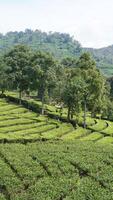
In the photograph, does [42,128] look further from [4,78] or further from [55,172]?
[4,78]

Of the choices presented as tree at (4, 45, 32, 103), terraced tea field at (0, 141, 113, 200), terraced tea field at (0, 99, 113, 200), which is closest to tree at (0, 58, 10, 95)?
tree at (4, 45, 32, 103)

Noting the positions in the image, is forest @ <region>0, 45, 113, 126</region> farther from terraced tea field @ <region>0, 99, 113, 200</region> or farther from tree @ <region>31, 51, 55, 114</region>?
terraced tea field @ <region>0, 99, 113, 200</region>

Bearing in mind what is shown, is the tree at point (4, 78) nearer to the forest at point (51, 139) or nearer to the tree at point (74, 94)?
the forest at point (51, 139)

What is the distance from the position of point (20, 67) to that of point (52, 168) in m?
83.9

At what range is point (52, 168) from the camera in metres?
59.0

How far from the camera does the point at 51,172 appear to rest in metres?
57.7

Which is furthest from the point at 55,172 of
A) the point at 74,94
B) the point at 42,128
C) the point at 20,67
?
the point at 20,67

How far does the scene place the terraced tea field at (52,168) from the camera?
50.4 m

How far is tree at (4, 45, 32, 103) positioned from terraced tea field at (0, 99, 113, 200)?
42.8 metres

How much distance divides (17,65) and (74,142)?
6489cm

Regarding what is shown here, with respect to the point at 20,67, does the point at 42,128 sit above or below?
below

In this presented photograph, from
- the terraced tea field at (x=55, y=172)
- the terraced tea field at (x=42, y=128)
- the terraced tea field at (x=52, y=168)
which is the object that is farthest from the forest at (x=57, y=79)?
the terraced tea field at (x=55, y=172)

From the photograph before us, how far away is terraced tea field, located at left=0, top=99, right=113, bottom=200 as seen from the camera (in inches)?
1986

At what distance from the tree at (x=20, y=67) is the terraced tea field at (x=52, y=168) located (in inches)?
1687
